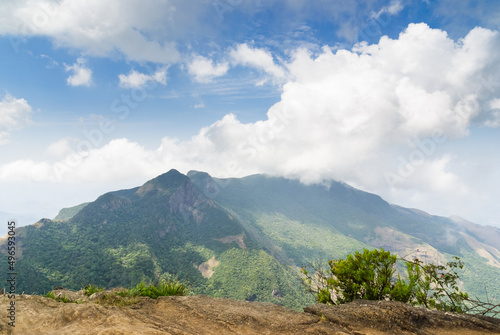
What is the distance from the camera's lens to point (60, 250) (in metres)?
91.7

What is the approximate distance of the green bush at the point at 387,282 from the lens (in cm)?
1094

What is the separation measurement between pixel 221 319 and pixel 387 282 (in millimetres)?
8211

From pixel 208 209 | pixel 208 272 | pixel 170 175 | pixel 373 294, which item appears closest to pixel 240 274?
pixel 208 272

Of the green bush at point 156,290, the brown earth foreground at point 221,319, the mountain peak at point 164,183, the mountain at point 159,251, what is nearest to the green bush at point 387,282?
the brown earth foreground at point 221,319

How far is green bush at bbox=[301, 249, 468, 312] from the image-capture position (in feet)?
35.9

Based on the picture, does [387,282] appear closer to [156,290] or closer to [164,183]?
[156,290]

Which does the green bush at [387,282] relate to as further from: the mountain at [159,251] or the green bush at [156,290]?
the mountain at [159,251]

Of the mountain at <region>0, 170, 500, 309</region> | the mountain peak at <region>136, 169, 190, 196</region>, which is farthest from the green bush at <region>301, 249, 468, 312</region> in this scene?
the mountain peak at <region>136, 169, 190, 196</region>

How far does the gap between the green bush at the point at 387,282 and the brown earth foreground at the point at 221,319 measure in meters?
2.29

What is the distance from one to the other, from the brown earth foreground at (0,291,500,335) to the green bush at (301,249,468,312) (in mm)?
2293

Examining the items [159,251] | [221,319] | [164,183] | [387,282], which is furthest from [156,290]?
A: [164,183]

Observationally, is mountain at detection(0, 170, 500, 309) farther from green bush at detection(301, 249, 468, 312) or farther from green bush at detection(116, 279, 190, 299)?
green bush at detection(301, 249, 468, 312)

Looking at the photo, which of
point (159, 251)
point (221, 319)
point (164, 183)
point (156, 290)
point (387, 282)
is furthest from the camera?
point (164, 183)

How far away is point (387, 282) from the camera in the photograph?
11047mm
